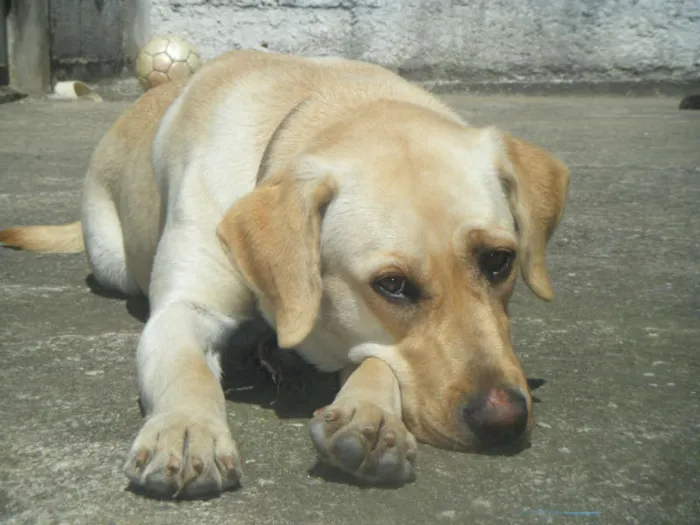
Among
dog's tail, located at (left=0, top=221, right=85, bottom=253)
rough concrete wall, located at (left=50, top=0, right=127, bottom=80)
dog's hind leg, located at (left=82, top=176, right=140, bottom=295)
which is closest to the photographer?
dog's hind leg, located at (left=82, top=176, right=140, bottom=295)

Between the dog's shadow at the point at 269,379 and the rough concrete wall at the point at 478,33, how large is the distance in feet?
31.7

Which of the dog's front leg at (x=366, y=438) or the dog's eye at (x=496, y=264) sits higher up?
the dog's eye at (x=496, y=264)

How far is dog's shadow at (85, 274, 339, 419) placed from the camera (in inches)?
109

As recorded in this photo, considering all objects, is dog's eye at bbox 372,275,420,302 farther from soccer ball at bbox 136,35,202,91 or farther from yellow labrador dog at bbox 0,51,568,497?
soccer ball at bbox 136,35,202,91

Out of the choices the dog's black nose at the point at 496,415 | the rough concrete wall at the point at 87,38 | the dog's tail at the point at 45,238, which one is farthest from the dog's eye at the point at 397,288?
the rough concrete wall at the point at 87,38

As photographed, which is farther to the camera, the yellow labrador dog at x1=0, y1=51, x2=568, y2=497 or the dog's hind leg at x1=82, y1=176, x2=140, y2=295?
the dog's hind leg at x1=82, y1=176, x2=140, y2=295

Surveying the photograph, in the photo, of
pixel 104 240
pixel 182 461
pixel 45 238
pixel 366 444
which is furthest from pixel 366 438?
pixel 45 238

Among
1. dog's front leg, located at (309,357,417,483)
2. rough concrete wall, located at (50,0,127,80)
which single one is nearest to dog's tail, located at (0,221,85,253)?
dog's front leg, located at (309,357,417,483)

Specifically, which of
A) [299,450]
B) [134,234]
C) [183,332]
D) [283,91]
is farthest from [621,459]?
[134,234]

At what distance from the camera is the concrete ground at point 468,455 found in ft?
6.91

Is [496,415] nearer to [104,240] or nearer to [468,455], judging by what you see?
[468,455]

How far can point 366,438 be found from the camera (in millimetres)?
2207

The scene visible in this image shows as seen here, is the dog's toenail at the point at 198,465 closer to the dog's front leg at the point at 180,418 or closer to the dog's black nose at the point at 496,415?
the dog's front leg at the point at 180,418

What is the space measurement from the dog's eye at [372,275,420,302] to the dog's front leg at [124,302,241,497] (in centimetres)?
47
